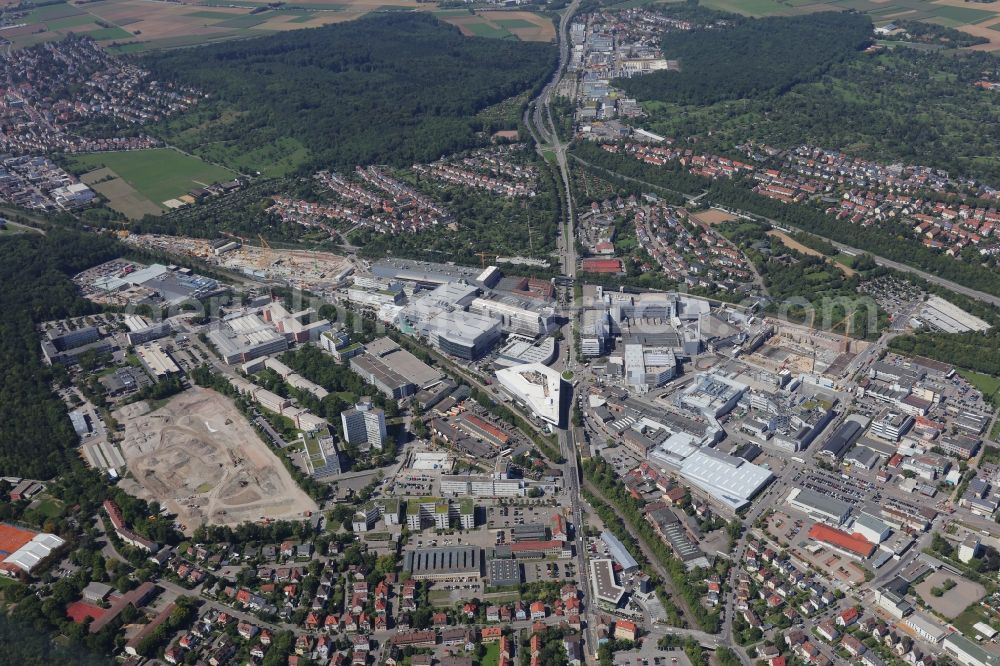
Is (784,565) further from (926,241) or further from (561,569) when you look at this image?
(926,241)

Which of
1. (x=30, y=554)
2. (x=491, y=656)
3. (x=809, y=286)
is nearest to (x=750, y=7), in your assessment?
(x=809, y=286)

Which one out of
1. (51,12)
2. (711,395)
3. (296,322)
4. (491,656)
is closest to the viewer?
(491,656)

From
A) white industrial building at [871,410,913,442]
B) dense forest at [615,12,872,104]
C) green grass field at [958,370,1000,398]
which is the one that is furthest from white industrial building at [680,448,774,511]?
dense forest at [615,12,872,104]

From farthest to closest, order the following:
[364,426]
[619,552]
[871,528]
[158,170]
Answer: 1. [158,170]
2. [364,426]
3. [871,528]
4. [619,552]

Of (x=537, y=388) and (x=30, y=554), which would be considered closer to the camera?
(x=30, y=554)

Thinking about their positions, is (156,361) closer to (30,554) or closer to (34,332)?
(34,332)

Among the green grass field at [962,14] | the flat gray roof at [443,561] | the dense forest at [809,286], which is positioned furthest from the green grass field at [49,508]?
the green grass field at [962,14]

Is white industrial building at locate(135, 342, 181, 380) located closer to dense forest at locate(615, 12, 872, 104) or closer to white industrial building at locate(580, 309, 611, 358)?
white industrial building at locate(580, 309, 611, 358)
